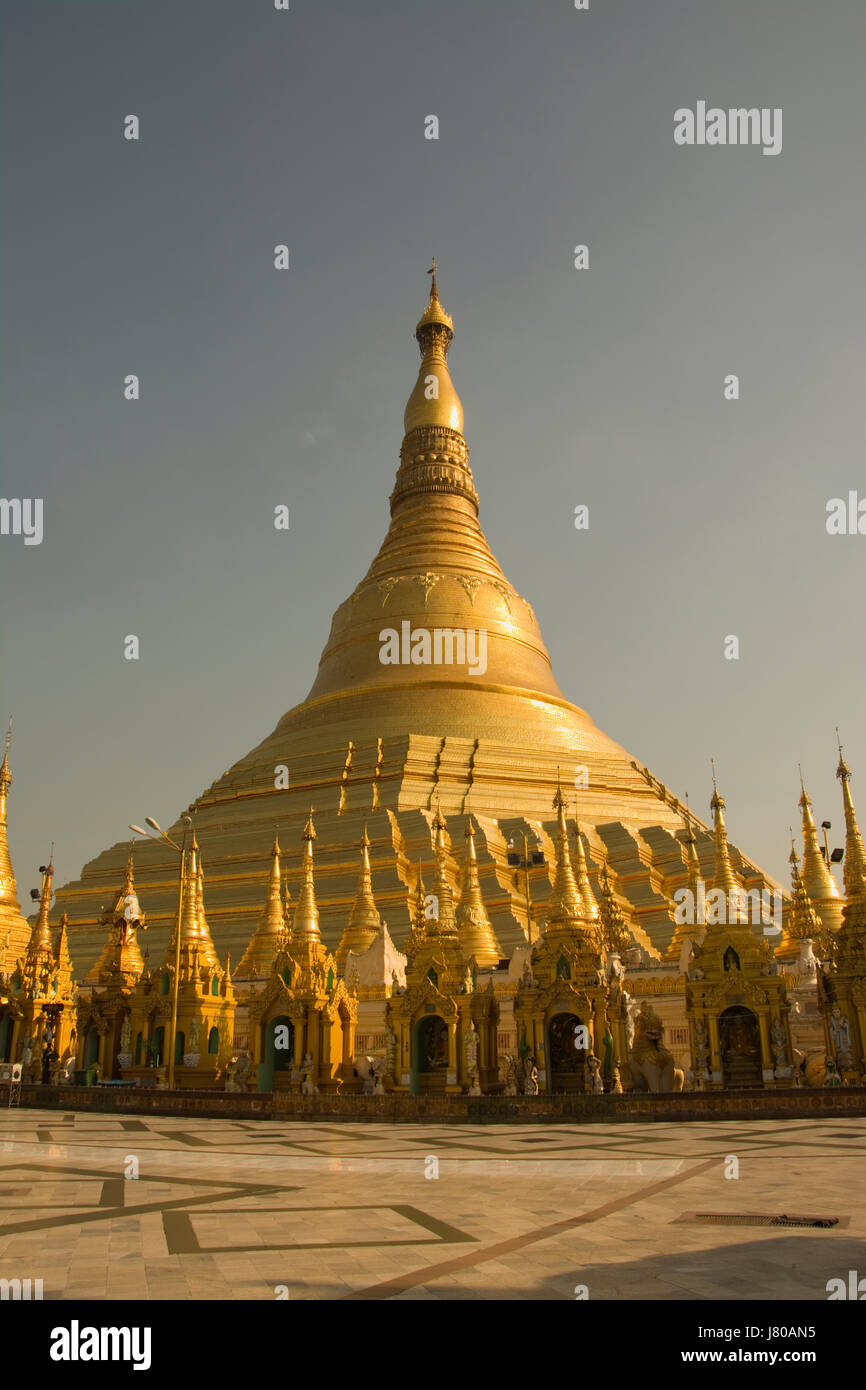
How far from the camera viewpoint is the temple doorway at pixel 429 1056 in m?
26.1

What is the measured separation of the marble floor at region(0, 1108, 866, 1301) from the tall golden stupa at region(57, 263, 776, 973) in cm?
2247

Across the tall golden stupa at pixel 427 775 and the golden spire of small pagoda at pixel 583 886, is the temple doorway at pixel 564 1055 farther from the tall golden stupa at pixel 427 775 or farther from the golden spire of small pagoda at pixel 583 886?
the tall golden stupa at pixel 427 775

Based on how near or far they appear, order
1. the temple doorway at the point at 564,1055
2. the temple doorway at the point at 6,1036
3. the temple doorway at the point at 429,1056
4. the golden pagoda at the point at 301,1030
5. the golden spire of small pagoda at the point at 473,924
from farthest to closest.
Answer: the temple doorway at the point at 6,1036
the golden spire of small pagoda at the point at 473,924
the golden pagoda at the point at 301,1030
the temple doorway at the point at 429,1056
the temple doorway at the point at 564,1055

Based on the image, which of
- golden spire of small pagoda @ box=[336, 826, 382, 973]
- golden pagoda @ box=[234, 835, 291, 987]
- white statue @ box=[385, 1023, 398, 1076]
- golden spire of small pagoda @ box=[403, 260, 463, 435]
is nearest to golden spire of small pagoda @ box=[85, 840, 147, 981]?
golden pagoda @ box=[234, 835, 291, 987]

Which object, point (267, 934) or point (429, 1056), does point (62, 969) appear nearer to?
point (267, 934)

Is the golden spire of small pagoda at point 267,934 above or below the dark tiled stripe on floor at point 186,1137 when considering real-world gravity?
above

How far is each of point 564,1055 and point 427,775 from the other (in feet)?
80.7

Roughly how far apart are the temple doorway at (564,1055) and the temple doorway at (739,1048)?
3.38m

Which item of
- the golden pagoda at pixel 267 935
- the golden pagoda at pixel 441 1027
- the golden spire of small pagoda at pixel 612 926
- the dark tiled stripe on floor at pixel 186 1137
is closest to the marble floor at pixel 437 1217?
the dark tiled stripe on floor at pixel 186 1137

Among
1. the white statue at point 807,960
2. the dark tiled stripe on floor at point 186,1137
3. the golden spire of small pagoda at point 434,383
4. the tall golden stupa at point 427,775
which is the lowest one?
the dark tiled stripe on floor at point 186,1137

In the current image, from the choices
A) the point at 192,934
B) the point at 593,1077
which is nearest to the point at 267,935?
the point at 192,934

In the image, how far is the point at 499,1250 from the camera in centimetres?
701

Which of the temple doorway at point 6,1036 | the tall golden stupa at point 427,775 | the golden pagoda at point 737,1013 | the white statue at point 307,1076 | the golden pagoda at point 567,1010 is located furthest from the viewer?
the tall golden stupa at point 427,775
